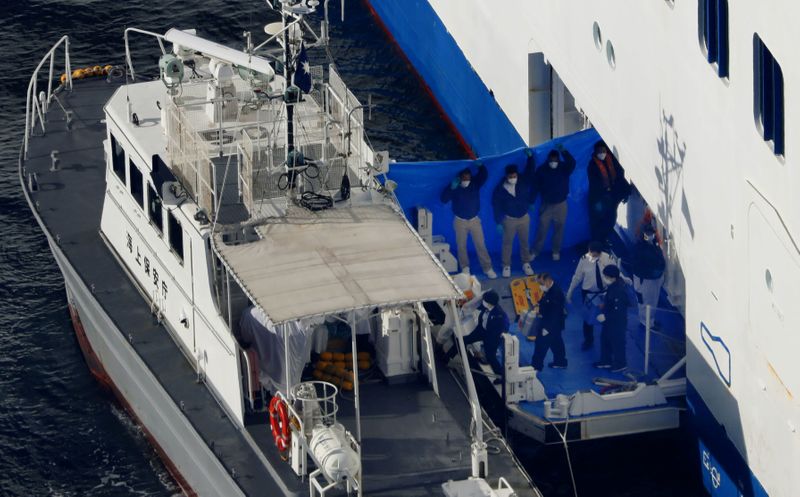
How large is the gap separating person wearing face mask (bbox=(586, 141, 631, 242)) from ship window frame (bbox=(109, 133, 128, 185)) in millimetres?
7248

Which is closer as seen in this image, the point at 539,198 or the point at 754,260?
the point at 754,260

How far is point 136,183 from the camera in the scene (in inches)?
1001

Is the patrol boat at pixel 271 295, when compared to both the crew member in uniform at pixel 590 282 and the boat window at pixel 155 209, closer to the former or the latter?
the boat window at pixel 155 209

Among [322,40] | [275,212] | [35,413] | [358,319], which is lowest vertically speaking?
[35,413]

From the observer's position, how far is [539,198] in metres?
27.4

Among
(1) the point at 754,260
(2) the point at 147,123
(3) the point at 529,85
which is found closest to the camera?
(1) the point at 754,260

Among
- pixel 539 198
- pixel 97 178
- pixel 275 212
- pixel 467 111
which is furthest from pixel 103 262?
pixel 467 111

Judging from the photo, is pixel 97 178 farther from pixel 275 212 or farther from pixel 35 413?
pixel 275 212

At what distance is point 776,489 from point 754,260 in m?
2.94

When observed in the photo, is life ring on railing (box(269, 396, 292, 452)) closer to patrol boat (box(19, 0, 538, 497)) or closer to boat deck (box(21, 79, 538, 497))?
patrol boat (box(19, 0, 538, 497))

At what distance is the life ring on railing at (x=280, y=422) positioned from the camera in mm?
21266

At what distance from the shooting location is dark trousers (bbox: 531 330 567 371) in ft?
81.8

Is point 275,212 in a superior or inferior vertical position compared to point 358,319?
superior

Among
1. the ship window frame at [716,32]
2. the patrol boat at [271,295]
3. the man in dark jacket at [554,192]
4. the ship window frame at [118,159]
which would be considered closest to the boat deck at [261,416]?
the patrol boat at [271,295]
